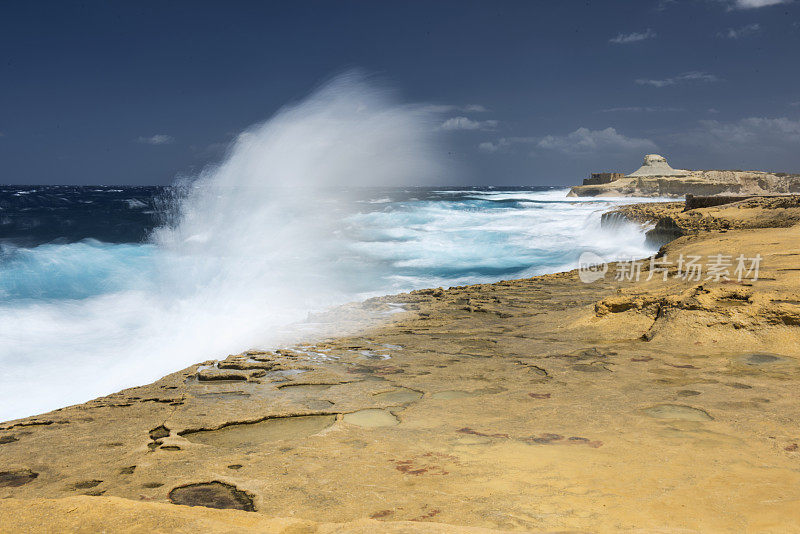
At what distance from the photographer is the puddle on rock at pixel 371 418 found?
321 cm

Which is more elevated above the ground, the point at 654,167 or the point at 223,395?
the point at 654,167

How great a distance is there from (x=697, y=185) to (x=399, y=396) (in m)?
53.1

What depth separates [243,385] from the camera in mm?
4176

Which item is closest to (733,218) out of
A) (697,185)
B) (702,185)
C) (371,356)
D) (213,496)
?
(371,356)

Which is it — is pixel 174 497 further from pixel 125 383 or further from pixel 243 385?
pixel 125 383

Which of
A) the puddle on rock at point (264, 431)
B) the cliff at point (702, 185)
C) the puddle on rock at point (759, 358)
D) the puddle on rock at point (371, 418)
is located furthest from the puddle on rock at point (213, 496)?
the cliff at point (702, 185)

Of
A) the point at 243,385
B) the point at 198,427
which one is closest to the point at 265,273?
the point at 243,385

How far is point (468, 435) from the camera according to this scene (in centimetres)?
290

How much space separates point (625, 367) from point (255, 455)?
2750mm

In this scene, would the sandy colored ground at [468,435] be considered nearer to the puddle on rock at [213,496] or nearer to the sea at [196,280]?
the puddle on rock at [213,496]

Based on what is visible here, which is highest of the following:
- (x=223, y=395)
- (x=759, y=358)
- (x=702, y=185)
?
(x=702, y=185)

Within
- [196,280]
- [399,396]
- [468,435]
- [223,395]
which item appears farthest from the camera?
[196,280]

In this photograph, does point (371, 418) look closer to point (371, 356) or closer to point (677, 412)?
point (371, 356)

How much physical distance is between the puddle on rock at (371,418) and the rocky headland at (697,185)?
45703mm
